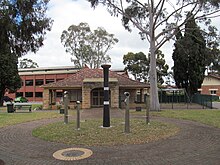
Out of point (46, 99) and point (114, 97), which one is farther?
point (46, 99)

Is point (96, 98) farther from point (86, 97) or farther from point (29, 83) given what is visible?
point (29, 83)

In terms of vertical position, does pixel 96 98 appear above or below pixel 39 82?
below

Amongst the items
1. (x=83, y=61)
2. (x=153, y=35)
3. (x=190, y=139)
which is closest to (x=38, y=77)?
(x=83, y=61)

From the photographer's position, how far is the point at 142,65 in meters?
48.2

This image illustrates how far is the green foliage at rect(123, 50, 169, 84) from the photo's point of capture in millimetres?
47644

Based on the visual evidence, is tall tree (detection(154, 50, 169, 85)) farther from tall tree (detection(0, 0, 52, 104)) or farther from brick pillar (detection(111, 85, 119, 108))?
tall tree (detection(0, 0, 52, 104))

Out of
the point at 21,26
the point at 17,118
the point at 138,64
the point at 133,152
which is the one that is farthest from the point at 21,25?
the point at 138,64

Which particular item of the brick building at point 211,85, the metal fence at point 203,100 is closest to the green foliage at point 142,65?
the brick building at point 211,85

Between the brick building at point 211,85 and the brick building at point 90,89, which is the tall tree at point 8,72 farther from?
the brick building at point 211,85

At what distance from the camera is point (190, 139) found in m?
8.42

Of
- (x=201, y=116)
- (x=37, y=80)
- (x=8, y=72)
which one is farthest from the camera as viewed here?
(x=37, y=80)

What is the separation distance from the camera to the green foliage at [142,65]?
47644 millimetres

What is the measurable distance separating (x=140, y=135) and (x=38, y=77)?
1820 inches

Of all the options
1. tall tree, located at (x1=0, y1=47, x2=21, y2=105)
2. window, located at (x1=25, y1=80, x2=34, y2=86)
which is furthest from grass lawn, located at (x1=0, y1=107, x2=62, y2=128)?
window, located at (x1=25, y1=80, x2=34, y2=86)
